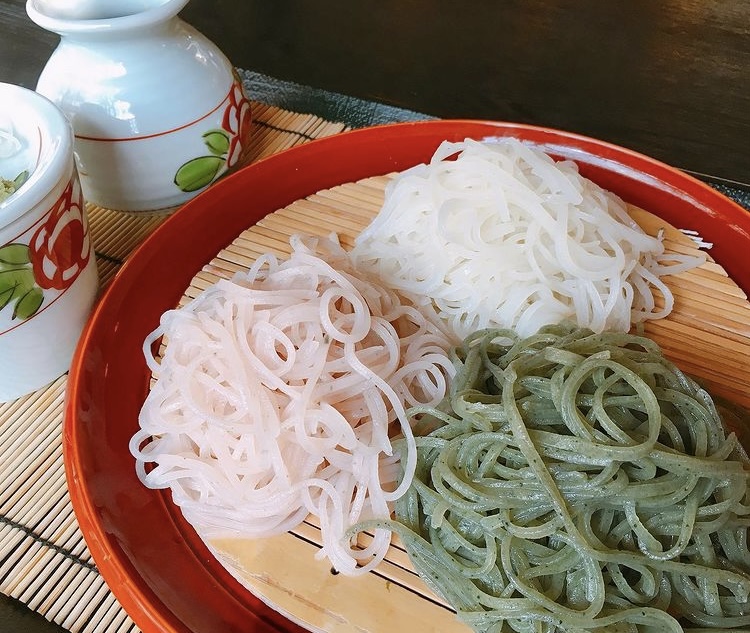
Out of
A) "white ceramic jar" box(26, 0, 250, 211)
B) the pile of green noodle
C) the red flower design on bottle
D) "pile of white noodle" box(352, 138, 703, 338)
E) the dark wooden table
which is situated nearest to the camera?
the pile of green noodle

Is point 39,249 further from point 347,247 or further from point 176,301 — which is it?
point 347,247

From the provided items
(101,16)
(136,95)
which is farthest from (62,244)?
(101,16)

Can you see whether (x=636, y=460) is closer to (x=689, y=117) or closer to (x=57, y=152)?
(x=57, y=152)

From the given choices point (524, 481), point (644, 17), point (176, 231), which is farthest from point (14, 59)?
point (644, 17)

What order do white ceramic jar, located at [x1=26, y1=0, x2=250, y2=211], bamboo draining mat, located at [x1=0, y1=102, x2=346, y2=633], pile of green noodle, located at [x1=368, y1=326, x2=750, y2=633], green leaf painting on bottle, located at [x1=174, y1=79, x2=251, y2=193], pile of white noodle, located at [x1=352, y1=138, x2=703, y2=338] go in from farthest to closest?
green leaf painting on bottle, located at [x1=174, y1=79, x2=251, y2=193]
white ceramic jar, located at [x1=26, y1=0, x2=250, y2=211]
pile of white noodle, located at [x1=352, y1=138, x2=703, y2=338]
bamboo draining mat, located at [x1=0, y1=102, x2=346, y2=633]
pile of green noodle, located at [x1=368, y1=326, x2=750, y2=633]

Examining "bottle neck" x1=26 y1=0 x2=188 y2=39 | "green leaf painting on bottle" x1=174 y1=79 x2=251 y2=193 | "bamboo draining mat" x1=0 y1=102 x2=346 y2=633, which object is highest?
"bottle neck" x1=26 y1=0 x2=188 y2=39

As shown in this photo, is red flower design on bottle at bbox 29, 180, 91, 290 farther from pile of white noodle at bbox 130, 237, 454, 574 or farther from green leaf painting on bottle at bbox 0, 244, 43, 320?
pile of white noodle at bbox 130, 237, 454, 574

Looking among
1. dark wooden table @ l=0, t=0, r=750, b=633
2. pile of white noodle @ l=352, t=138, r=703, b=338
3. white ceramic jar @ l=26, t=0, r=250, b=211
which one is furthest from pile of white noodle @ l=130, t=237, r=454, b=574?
dark wooden table @ l=0, t=0, r=750, b=633
